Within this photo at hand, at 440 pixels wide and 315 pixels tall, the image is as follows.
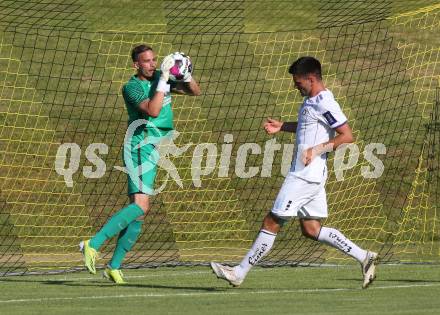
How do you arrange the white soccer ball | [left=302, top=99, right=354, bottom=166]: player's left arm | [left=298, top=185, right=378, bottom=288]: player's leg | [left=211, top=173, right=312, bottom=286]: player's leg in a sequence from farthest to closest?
the white soccer ball, [left=298, top=185, right=378, bottom=288]: player's leg, [left=211, top=173, right=312, bottom=286]: player's leg, [left=302, top=99, right=354, bottom=166]: player's left arm

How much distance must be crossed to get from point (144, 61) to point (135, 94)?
11.8 inches

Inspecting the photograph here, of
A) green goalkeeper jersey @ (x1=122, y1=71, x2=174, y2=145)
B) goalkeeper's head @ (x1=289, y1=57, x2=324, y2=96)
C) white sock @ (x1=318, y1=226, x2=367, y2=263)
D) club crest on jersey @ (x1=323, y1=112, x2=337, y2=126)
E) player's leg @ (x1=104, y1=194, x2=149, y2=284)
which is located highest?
goalkeeper's head @ (x1=289, y1=57, x2=324, y2=96)

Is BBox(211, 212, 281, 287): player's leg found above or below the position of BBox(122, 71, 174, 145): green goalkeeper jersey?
below

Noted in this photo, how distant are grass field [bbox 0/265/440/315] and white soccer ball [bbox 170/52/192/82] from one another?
5.82ft

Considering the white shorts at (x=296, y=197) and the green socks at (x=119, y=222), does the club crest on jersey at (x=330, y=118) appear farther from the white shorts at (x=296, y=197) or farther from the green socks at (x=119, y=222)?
the green socks at (x=119, y=222)

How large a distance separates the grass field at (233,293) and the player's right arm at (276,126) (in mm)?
1287

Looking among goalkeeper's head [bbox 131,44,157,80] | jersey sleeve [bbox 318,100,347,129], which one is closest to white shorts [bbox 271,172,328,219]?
jersey sleeve [bbox 318,100,347,129]

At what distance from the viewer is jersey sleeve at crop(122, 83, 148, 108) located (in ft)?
35.2

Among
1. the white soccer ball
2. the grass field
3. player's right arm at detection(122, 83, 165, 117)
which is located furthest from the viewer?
the white soccer ball

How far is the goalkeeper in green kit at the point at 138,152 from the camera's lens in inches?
423

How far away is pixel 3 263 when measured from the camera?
12.9m

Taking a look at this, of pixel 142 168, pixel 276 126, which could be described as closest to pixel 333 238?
pixel 276 126

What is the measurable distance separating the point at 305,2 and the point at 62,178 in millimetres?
8447

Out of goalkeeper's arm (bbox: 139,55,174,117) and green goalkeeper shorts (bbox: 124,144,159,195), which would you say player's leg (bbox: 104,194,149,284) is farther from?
goalkeeper's arm (bbox: 139,55,174,117)
